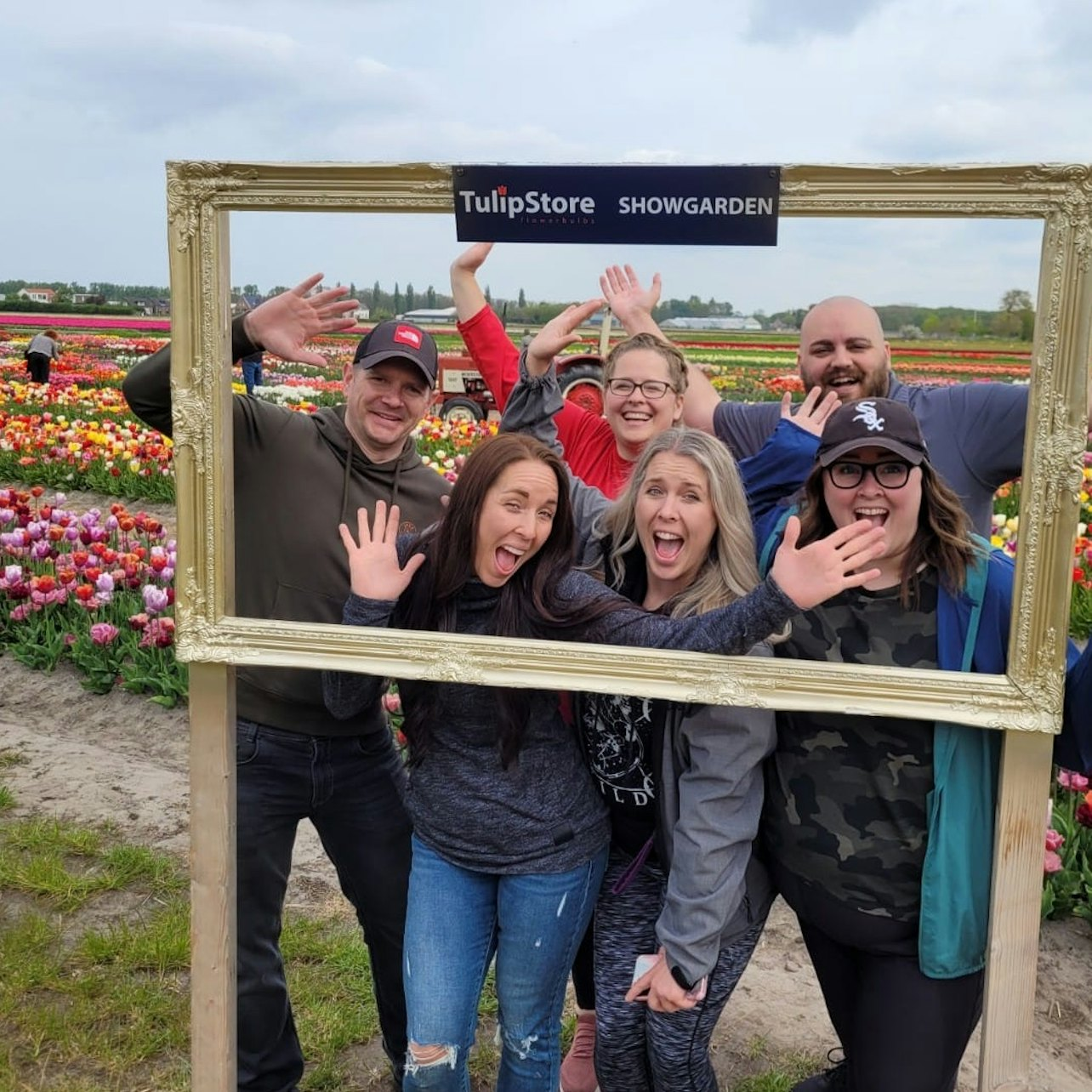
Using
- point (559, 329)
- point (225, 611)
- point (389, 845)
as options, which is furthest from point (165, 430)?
point (389, 845)

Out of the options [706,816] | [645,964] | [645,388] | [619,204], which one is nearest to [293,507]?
[645,388]

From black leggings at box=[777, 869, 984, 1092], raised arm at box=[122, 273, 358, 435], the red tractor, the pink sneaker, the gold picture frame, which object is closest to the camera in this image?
the gold picture frame

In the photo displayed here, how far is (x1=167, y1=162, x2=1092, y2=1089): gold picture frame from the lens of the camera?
5.87 feet

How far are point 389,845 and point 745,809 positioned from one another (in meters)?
1.06

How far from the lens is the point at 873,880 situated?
2066 mm

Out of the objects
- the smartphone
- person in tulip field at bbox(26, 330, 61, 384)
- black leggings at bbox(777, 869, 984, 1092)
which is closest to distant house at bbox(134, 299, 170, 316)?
the smartphone

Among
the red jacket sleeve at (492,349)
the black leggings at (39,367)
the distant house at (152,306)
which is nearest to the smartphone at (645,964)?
the red jacket sleeve at (492,349)

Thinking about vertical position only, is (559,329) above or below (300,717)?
above

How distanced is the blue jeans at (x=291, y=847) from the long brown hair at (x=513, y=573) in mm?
600

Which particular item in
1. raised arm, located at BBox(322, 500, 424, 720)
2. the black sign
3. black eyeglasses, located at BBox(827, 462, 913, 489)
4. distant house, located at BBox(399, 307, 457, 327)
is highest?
the black sign

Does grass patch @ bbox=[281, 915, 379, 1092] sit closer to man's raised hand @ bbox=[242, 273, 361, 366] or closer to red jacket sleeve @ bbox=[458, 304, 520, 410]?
red jacket sleeve @ bbox=[458, 304, 520, 410]

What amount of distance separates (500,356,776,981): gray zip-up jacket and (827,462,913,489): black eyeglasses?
36 cm

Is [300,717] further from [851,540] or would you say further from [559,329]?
[851,540]

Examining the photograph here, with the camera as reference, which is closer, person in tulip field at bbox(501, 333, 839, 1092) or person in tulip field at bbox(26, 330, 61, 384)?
person in tulip field at bbox(501, 333, 839, 1092)
